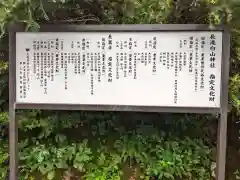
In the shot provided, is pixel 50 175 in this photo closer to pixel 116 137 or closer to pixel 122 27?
pixel 116 137

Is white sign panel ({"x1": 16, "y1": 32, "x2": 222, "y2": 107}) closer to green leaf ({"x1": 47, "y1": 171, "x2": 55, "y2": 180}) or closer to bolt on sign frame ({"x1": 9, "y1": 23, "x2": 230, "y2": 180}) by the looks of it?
bolt on sign frame ({"x1": 9, "y1": 23, "x2": 230, "y2": 180})

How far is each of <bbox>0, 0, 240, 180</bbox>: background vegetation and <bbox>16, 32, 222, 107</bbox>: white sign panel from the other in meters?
0.38

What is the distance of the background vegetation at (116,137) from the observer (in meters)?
4.30

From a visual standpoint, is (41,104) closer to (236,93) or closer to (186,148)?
(186,148)

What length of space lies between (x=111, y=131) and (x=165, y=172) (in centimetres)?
84

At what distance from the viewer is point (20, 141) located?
4.66 meters

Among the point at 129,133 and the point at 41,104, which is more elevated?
the point at 41,104

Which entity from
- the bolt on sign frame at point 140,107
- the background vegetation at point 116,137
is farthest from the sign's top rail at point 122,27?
the background vegetation at point 116,137

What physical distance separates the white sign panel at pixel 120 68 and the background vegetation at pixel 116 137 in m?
0.38

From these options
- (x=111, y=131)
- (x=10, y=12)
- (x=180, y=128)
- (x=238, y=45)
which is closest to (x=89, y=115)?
(x=111, y=131)

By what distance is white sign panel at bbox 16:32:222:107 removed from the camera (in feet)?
12.6

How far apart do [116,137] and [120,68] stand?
1092 millimetres

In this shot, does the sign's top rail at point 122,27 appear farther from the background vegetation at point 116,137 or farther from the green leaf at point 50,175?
the green leaf at point 50,175

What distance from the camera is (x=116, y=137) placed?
466 centimetres
